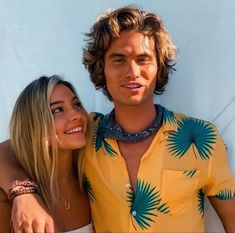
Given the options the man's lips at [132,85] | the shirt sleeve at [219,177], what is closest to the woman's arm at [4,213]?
the man's lips at [132,85]

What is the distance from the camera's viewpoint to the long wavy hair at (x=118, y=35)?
4.76 ft

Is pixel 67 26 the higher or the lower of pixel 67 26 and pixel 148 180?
the higher

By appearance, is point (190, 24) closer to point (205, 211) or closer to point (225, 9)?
point (225, 9)

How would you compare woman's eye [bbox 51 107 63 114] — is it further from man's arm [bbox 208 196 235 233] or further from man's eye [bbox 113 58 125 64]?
man's arm [bbox 208 196 235 233]

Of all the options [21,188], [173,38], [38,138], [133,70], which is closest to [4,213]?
[21,188]

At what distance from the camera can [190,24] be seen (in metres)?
1.66

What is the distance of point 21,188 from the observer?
1.30 metres

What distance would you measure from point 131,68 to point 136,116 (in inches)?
6.1

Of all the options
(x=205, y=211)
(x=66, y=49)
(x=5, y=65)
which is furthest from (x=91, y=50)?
(x=205, y=211)

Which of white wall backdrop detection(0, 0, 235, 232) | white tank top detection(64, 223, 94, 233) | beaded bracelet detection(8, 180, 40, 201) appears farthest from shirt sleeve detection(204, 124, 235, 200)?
beaded bracelet detection(8, 180, 40, 201)

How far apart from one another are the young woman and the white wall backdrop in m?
0.34

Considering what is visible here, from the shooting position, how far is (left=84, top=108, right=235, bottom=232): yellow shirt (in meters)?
1.35

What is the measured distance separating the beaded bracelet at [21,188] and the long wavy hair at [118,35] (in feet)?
1.35

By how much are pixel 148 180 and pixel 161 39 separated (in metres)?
0.42
